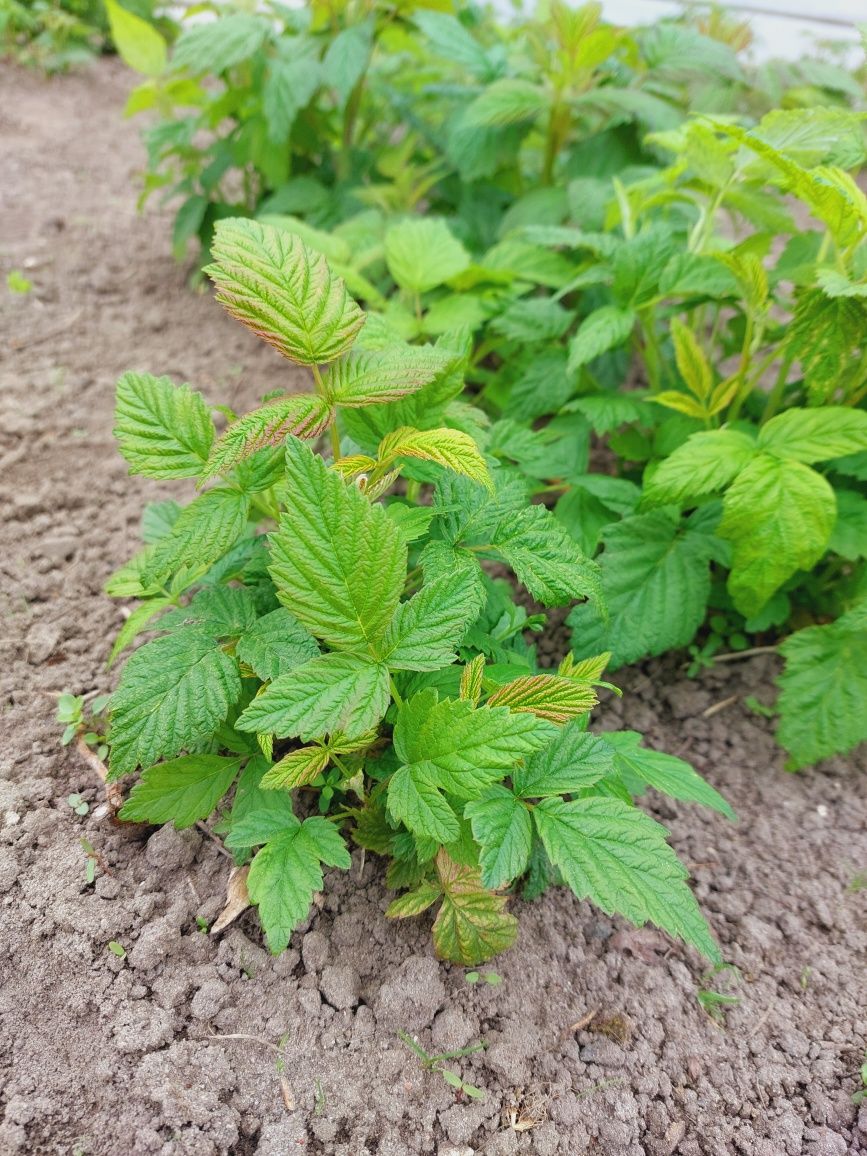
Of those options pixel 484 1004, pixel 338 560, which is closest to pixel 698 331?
pixel 338 560

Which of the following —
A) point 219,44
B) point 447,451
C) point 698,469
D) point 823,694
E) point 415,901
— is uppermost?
point 219,44

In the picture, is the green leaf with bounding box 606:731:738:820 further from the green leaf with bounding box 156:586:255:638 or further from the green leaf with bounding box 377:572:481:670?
the green leaf with bounding box 156:586:255:638

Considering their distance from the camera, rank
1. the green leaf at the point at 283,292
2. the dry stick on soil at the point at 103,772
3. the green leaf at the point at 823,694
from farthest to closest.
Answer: the green leaf at the point at 823,694 → the dry stick on soil at the point at 103,772 → the green leaf at the point at 283,292

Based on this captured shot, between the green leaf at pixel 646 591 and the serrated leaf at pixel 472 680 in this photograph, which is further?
the green leaf at pixel 646 591

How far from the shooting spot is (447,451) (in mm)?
1128

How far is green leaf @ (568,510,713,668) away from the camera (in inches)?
62.3

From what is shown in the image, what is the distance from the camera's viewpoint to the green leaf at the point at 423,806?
3.30 ft

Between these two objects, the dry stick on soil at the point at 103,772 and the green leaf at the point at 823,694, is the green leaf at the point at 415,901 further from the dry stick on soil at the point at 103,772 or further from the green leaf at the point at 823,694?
the green leaf at the point at 823,694

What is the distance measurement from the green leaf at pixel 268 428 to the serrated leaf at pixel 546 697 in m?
0.45

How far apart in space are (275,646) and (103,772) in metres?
0.45

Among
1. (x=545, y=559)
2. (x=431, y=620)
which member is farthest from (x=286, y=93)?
(x=431, y=620)

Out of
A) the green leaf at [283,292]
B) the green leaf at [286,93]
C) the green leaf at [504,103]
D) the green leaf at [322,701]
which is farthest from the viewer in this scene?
the green leaf at [286,93]

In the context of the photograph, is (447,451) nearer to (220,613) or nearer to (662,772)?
(220,613)

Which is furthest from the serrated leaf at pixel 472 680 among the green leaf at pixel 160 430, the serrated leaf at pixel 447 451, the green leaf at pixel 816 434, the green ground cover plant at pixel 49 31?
the green ground cover plant at pixel 49 31
